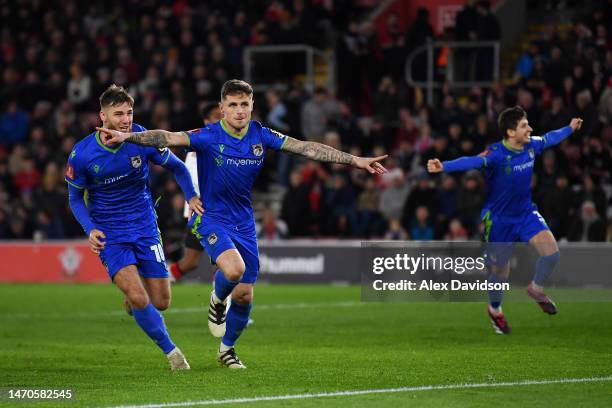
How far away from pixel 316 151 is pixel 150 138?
1.39 meters

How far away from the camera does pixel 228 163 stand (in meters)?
10.0

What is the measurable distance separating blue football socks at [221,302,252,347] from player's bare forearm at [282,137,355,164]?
1.39 m

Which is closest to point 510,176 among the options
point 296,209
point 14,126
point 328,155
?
point 328,155

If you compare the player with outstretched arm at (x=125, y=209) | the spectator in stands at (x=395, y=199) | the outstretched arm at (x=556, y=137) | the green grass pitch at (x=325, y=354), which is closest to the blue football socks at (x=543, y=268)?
the green grass pitch at (x=325, y=354)

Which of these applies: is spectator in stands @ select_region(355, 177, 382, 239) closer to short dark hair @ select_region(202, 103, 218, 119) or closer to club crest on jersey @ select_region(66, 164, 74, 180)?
short dark hair @ select_region(202, 103, 218, 119)

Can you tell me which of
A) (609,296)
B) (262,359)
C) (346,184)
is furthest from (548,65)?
(262,359)

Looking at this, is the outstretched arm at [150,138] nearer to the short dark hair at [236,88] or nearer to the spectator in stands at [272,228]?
the short dark hair at [236,88]

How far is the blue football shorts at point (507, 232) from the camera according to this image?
13.5 m

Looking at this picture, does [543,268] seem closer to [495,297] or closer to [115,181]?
[495,297]

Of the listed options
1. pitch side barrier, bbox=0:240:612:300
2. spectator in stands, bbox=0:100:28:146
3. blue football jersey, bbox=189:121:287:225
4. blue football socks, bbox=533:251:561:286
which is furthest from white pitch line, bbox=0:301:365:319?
spectator in stands, bbox=0:100:28:146

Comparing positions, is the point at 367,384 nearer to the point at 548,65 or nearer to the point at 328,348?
the point at 328,348

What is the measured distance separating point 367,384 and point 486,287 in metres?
5.29

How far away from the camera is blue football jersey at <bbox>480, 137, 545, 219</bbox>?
1339 centimetres

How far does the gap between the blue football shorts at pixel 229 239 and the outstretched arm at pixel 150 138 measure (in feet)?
2.39
